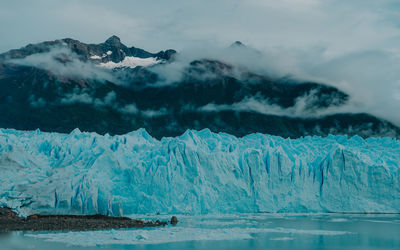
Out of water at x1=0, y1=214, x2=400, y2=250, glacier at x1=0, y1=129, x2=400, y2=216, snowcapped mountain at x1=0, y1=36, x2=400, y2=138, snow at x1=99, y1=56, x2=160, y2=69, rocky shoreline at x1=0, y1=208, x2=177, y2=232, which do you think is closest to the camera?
water at x1=0, y1=214, x2=400, y2=250

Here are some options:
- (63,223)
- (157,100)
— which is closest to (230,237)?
(63,223)

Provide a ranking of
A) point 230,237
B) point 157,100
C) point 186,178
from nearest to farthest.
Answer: point 230,237 < point 186,178 < point 157,100

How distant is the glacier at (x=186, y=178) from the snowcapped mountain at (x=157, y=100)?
1510 inches

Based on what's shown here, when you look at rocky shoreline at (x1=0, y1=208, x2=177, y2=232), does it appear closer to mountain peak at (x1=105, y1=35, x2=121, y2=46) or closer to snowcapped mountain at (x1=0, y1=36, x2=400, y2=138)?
snowcapped mountain at (x1=0, y1=36, x2=400, y2=138)

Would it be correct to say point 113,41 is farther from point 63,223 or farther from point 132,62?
point 63,223

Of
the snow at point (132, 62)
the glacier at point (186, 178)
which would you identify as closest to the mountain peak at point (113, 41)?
the snow at point (132, 62)

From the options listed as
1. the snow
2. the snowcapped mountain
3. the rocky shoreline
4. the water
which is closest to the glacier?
the rocky shoreline

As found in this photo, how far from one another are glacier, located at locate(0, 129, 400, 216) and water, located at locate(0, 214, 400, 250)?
10.1 feet

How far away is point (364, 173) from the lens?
2659 cm

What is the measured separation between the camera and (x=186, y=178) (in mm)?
25250

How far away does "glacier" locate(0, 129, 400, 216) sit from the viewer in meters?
23.0

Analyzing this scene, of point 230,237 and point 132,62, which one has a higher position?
point 132,62

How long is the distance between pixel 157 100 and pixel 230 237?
62.8 metres

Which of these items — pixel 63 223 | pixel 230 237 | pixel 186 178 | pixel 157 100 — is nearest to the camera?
pixel 230 237
